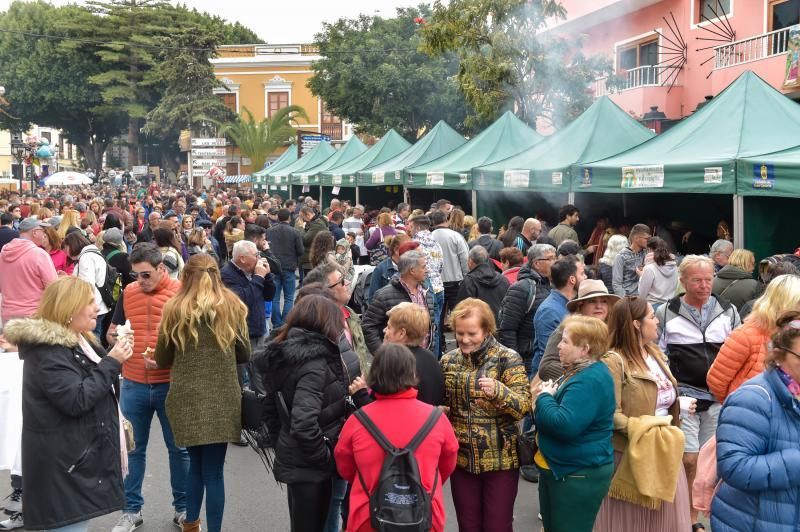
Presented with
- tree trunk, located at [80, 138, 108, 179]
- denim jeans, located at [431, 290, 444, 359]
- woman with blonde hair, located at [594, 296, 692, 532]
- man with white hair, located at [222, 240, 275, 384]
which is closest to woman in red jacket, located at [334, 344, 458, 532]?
woman with blonde hair, located at [594, 296, 692, 532]

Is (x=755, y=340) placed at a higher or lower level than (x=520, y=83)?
lower

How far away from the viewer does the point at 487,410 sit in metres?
4.30

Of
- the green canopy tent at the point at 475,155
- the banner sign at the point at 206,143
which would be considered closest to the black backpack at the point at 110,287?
the green canopy tent at the point at 475,155

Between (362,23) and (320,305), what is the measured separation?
126 feet

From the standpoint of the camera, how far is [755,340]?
464cm

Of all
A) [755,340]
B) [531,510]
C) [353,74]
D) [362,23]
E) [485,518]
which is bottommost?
[531,510]

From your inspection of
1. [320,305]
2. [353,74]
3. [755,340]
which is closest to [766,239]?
[755,340]

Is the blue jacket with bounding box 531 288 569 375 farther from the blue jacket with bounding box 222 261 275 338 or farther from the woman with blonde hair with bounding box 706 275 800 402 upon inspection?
the blue jacket with bounding box 222 261 275 338

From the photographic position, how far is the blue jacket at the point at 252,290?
23.4ft

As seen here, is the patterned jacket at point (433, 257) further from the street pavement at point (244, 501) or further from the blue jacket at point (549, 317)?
the blue jacket at point (549, 317)

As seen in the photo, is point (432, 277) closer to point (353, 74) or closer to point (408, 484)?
point (408, 484)

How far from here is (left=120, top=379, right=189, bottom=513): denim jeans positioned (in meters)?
5.30

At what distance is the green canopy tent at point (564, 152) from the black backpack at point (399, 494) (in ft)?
29.8

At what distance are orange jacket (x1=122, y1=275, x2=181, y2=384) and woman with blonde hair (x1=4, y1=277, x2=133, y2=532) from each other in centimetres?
116
